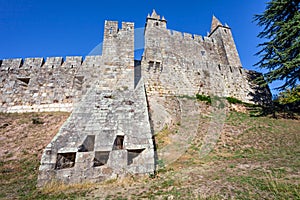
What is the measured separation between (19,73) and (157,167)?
38.4 ft

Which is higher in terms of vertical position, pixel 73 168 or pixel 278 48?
pixel 278 48

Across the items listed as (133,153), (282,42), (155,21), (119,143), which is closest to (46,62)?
(119,143)

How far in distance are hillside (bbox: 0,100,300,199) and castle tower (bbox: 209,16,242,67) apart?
10.4m

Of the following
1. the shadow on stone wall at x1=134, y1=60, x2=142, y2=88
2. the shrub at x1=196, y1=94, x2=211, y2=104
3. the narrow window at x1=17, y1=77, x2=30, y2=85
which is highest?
the shadow on stone wall at x1=134, y1=60, x2=142, y2=88

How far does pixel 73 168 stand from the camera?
4.72 metres

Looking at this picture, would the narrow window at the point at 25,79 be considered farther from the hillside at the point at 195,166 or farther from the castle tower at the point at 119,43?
the castle tower at the point at 119,43

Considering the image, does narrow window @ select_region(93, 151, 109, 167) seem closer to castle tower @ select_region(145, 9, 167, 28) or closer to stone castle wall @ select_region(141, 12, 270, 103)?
stone castle wall @ select_region(141, 12, 270, 103)

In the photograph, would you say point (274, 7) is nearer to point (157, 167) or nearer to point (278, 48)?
point (278, 48)

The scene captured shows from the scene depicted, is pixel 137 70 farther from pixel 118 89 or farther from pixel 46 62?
pixel 46 62

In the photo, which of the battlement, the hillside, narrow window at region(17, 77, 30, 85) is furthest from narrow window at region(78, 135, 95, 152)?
narrow window at region(17, 77, 30, 85)

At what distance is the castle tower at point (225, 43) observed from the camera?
18516 millimetres

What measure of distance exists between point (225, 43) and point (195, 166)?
18593mm

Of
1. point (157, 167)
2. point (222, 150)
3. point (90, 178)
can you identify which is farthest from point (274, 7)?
point (90, 178)

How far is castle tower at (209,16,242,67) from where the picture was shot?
18516mm
